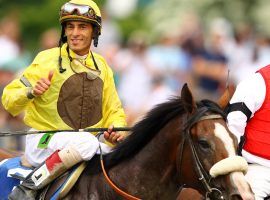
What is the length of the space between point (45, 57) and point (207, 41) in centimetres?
1064

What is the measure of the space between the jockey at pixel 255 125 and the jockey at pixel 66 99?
1068 millimetres

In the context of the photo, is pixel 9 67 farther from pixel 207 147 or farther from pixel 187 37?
pixel 207 147

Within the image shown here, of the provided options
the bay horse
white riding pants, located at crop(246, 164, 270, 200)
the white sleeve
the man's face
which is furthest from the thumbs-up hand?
white riding pants, located at crop(246, 164, 270, 200)

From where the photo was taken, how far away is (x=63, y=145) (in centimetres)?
902

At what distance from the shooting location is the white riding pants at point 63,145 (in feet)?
29.2

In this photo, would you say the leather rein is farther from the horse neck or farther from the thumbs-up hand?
the thumbs-up hand

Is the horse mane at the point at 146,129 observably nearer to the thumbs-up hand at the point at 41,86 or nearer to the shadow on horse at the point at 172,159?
the shadow on horse at the point at 172,159

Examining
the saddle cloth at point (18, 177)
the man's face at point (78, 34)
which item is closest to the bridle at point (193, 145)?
the saddle cloth at point (18, 177)

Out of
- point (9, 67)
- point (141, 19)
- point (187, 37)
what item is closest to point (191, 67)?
point (187, 37)

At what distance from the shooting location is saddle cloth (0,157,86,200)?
8.84 meters

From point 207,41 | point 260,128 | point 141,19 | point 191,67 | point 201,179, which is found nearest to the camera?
point 201,179

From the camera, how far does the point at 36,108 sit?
9289 millimetres

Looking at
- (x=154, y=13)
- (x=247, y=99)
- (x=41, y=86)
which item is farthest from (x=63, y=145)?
(x=154, y=13)

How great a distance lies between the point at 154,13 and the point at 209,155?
61.1ft
